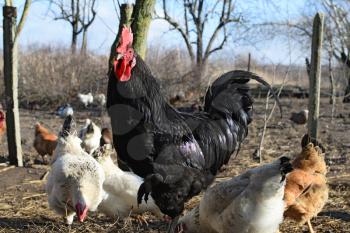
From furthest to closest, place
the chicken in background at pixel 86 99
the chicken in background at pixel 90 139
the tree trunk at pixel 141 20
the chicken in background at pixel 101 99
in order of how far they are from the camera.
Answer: the chicken in background at pixel 86 99, the chicken in background at pixel 101 99, the chicken in background at pixel 90 139, the tree trunk at pixel 141 20

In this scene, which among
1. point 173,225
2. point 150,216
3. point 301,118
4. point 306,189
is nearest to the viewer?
point 173,225

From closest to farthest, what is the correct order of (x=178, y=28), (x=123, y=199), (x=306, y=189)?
1. (x=306, y=189)
2. (x=123, y=199)
3. (x=178, y=28)

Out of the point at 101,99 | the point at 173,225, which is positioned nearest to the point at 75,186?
the point at 173,225

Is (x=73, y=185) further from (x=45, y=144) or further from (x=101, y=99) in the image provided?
(x=101, y=99)

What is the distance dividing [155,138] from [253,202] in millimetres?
1094

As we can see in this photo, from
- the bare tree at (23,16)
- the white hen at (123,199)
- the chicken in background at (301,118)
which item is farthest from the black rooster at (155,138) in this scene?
the chicken in background at (301,118)

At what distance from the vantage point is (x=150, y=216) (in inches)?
214

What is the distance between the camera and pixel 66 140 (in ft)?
18.1

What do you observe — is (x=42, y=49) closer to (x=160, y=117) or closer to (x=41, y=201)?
(x=41, y=201)

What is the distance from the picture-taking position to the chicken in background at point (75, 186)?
4.79m

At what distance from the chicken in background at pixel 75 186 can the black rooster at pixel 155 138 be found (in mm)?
1012

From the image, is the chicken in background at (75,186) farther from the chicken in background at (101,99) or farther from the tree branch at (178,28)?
the tree branch at (178,28)

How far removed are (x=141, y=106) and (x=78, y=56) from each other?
13.8m

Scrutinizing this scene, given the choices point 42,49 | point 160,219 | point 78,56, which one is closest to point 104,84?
point 78,56
